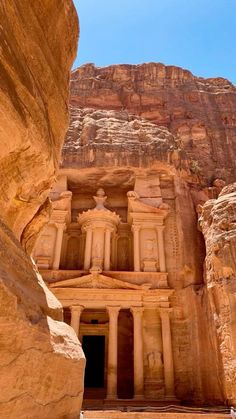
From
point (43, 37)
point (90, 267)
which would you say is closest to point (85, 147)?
point (90, 267)

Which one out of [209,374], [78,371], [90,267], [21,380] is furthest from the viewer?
[90,267]

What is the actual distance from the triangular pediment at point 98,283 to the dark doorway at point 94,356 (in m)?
3.49

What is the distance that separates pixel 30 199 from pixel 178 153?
20.6m

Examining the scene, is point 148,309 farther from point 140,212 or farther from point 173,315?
point 140,212

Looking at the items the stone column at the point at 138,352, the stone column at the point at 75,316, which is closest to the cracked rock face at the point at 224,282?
the stone column at the point at 138,352

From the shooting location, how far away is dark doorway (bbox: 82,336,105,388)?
62.8 ft

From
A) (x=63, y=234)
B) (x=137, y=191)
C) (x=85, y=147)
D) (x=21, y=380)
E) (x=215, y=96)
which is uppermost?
(x=215, y=96)

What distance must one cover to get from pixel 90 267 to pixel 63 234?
343 cm

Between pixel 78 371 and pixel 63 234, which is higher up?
pixel 63 234

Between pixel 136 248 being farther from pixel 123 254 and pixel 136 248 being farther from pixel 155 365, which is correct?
pixel 155 365

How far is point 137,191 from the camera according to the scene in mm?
22406

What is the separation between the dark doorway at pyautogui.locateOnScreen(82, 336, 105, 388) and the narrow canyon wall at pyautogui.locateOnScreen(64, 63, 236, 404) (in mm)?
4807

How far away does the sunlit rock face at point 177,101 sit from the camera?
28.2m

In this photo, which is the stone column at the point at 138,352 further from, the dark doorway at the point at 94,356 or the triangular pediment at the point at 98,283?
the dark doorway at the point at 94,356
